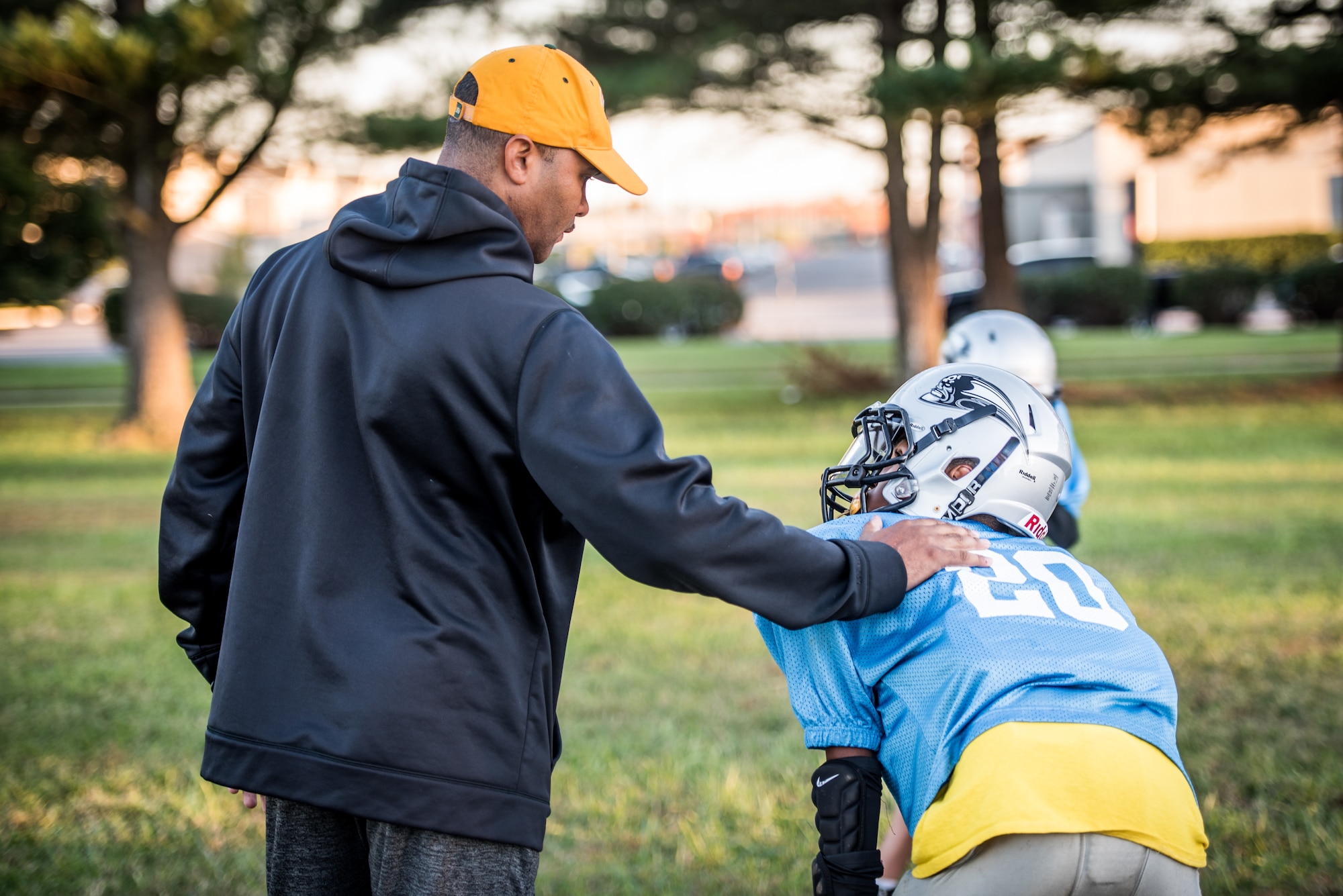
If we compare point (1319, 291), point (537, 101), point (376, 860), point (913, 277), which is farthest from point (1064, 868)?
point (1319, 291)

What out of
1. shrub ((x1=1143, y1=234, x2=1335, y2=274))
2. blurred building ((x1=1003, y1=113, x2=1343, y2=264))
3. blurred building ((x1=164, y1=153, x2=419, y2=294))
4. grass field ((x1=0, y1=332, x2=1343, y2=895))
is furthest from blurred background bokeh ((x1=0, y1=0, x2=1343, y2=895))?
blurred building ((x1=1003, y1=113, x2=1343, y2=264))

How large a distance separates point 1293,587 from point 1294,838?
12.1 feet

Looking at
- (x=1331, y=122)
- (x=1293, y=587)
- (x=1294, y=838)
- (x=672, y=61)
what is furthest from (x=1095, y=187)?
(x=1294, y=838)

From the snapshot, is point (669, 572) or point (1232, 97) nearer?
point (669, 572)

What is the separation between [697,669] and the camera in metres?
6.34

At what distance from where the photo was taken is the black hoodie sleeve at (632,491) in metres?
1.92

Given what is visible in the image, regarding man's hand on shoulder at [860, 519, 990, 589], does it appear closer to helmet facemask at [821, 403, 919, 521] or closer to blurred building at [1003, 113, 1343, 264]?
helmet facemask at [821, 403, 919, 521]

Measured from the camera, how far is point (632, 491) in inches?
75.8

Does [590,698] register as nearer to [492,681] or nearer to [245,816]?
[245,816]

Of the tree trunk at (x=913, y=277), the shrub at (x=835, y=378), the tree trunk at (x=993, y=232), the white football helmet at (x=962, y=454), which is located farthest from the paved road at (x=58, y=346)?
the white football helmet at (x=962, y=454)

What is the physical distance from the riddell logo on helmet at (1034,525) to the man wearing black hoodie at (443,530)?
0.63 meters

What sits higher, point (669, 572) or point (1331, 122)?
point (1331, 122)

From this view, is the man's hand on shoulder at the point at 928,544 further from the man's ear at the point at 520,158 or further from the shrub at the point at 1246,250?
the shrub at the point at 1246,250

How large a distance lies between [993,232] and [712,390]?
5.76m
